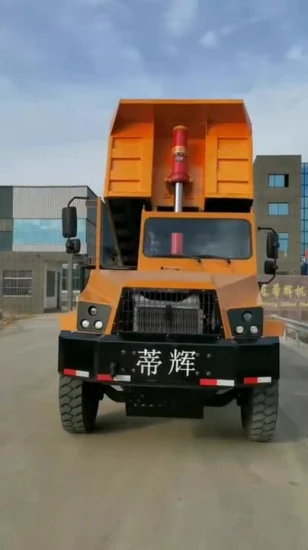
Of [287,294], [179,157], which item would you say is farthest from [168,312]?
[287,294]

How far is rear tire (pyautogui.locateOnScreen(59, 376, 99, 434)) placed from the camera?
607cm

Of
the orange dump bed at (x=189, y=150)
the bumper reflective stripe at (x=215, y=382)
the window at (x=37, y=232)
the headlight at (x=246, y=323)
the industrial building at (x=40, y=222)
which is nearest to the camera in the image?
the bumper reflective stripe at (x=215, y=382)

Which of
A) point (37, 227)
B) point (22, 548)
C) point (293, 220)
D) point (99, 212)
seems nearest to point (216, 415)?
point (99, 212)

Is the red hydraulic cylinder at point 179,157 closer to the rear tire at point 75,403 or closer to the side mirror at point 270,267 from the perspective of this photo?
the side mirror at point 270,267

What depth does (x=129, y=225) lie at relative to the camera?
26.6 feet

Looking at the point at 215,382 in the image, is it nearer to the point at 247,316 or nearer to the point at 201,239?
the point at 247,316

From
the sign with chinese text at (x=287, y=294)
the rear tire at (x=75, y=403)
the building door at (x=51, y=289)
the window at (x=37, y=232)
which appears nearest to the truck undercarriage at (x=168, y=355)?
the rear tire at (x=75, y=403)

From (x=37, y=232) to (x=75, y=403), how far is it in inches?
1853

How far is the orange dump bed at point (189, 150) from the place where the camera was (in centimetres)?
788

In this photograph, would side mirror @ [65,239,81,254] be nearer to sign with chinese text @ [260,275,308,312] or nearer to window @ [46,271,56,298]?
sign with chinese text @ [260,275,308,312]

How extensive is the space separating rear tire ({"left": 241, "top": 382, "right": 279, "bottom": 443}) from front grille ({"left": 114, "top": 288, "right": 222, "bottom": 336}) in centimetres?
87

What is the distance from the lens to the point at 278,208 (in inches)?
2687

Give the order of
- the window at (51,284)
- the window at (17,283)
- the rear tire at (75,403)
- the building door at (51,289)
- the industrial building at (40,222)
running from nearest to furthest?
the rear tire at (75,403) → the window at (17,283) → the building door at (51,289) → the window at (51,284) → the industrial building at (40,222)

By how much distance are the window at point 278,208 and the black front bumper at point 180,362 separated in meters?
64.3
